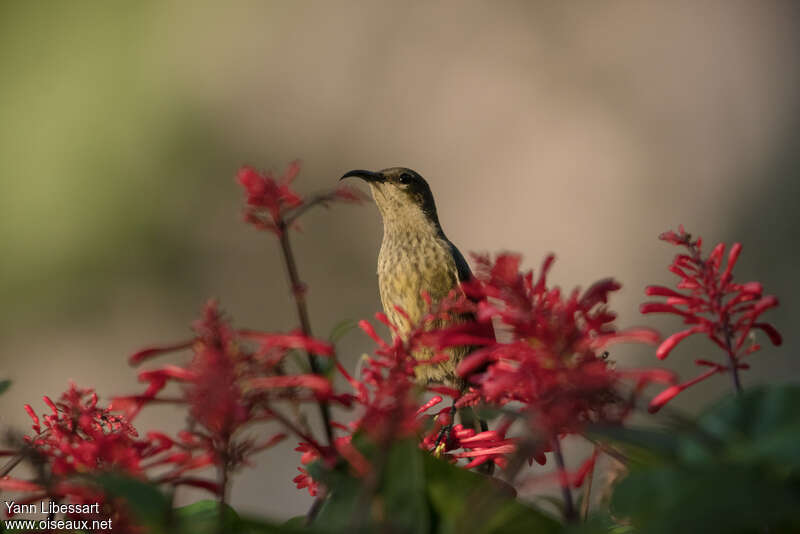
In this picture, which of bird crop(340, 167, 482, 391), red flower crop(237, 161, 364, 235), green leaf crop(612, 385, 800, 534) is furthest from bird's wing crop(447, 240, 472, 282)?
green leaf crop(612, 385, 800, 534)

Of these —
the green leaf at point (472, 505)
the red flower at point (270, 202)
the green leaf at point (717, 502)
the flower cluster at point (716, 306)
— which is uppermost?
the red flower at point (270, 202)

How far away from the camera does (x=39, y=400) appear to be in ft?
13.0

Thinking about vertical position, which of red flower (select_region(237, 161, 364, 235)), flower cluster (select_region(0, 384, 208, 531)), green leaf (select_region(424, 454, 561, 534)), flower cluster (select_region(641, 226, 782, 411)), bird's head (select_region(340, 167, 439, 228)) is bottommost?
green leaf (select_region(424, 454, 561, 534))

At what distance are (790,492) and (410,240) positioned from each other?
1.69 meters

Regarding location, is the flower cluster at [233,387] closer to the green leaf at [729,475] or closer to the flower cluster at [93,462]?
the flower cluster at [93,462]

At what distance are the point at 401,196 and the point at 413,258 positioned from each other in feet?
0.91

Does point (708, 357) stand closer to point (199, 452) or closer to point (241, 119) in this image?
point (241, 119)

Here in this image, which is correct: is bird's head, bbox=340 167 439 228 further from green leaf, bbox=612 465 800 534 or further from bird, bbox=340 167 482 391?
green leaf, bbox=612 465 800 534

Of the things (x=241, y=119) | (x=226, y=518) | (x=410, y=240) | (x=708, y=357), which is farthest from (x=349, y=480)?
(x=241, y=119)

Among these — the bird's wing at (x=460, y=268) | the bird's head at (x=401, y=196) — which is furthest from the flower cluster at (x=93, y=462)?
the bird's head at (x=401, y=196)

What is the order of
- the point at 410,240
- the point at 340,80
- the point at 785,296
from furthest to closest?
the point at 340,80, the point at 785,296, the point at 410,240

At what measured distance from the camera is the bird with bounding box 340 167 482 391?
5.92 ft

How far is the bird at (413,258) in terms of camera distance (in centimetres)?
181

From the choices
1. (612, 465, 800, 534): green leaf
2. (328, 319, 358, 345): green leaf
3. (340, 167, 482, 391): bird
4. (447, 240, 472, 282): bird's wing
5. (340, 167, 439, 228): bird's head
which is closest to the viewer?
(612, 465, 800, 534): green leaf
